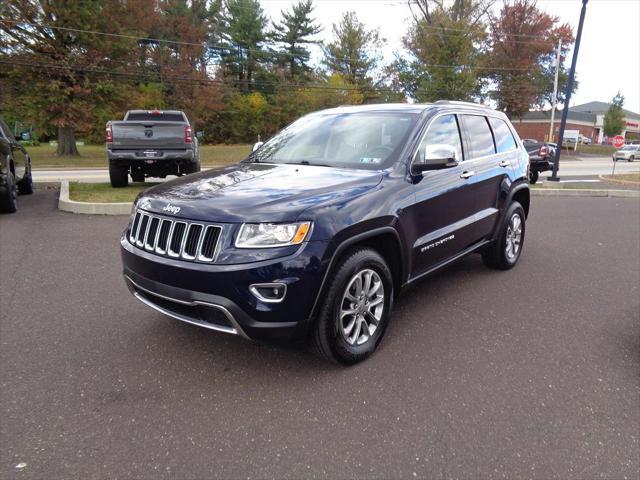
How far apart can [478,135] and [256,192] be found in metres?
2.76

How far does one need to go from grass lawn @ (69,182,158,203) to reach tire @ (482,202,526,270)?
21.8 ft

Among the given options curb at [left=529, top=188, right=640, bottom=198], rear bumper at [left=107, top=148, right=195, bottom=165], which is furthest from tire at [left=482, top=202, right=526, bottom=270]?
curb at [left=529, top=188, right=640, bottom=198]

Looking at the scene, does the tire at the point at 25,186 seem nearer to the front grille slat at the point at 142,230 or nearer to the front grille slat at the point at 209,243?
the front grille slat at the point at 142,230

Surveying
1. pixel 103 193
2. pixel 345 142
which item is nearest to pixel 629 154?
pixel 103 193

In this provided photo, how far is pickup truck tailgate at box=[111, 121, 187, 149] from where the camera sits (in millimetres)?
10234

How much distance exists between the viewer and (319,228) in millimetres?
2781

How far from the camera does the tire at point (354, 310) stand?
9.57 ft

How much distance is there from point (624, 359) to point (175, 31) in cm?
5372

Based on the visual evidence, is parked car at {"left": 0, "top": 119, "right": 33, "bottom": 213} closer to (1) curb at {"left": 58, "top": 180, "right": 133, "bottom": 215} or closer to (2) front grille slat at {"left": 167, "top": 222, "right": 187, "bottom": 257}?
(1) curb at {"left": 58, "top": 180, "right": 133, "bottom": 215}

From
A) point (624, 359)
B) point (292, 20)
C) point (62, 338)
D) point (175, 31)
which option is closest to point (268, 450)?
point (62, 338)

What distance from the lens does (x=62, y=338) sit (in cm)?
355

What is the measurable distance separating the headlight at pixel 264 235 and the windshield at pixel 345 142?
1121 mm

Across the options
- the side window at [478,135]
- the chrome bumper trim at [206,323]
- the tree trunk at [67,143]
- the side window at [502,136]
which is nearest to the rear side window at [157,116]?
the side window at [502,136]

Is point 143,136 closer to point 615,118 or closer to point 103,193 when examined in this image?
point 103,193
